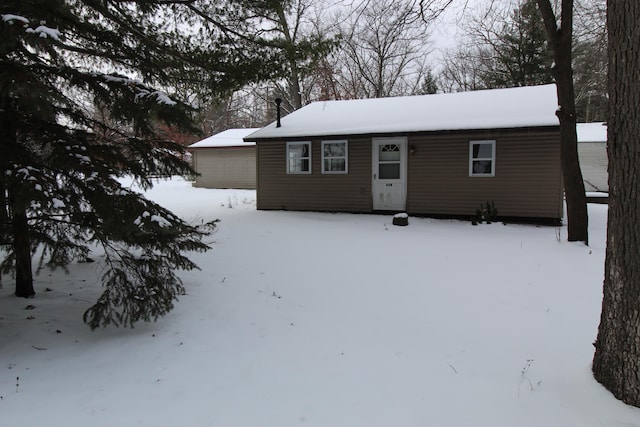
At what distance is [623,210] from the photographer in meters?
2.76

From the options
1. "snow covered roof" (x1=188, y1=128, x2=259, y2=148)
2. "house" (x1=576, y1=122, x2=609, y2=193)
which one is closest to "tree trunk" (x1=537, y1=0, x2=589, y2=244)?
"house" (x1=576, y1=122, x2=609, y2=193)

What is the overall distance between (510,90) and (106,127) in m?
12.6

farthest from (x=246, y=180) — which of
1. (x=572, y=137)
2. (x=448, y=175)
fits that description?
(x=572, y=137)

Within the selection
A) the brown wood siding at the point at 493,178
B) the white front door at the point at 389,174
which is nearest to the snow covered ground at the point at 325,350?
the brown wood siding at the point at 493,178

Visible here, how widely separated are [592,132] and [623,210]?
27.6m

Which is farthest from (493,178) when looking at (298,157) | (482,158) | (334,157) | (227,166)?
(227,166)

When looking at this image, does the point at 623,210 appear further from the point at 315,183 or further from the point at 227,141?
the point at 227,141

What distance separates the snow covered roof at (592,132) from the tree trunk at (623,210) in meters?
25.7

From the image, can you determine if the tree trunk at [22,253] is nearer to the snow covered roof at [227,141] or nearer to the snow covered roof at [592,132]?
the snow covered roof at [227,141]

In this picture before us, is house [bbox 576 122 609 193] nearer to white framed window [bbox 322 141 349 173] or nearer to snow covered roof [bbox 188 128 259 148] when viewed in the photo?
white framed window [bbox 322 141 349 173]

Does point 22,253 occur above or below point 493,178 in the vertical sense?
below

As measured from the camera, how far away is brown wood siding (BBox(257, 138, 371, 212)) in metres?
12.8

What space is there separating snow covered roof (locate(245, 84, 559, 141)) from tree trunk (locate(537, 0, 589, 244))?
186cm

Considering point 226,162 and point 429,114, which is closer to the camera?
point 429,114
